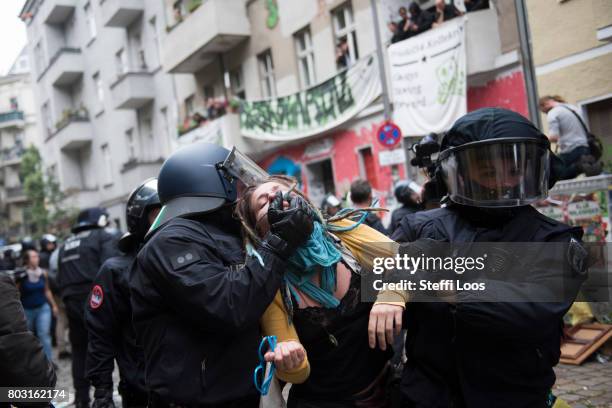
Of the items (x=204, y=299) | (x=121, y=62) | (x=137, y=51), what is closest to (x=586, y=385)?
(x=204, y=299)

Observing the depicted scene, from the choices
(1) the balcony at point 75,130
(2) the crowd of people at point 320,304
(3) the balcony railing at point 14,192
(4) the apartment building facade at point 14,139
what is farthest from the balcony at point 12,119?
(2) the crowd of people at point 320,304

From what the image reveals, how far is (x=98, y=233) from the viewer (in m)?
5.76

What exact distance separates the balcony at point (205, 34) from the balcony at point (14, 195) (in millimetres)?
39839

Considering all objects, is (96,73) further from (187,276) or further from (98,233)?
(187,276)

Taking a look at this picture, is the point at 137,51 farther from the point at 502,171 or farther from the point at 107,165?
the point at 502,171

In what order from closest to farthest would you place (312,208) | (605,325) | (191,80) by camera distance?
(312,208), (605,325), (191,80)

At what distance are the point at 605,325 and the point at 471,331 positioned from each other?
13.7 feet

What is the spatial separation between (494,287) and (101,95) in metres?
26.0

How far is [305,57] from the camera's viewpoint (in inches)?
580

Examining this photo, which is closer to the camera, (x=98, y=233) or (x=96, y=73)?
(x=98, y=233)

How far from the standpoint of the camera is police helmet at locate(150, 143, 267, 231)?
7.38ft

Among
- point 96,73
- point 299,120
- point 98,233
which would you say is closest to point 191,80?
point 299,120

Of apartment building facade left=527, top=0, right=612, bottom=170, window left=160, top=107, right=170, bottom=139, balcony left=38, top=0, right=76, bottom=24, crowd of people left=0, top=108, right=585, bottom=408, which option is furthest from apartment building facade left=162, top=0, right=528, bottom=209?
balcony left=38, top=0, right=76, bottom=24

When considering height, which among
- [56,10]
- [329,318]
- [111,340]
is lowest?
[111,340]
